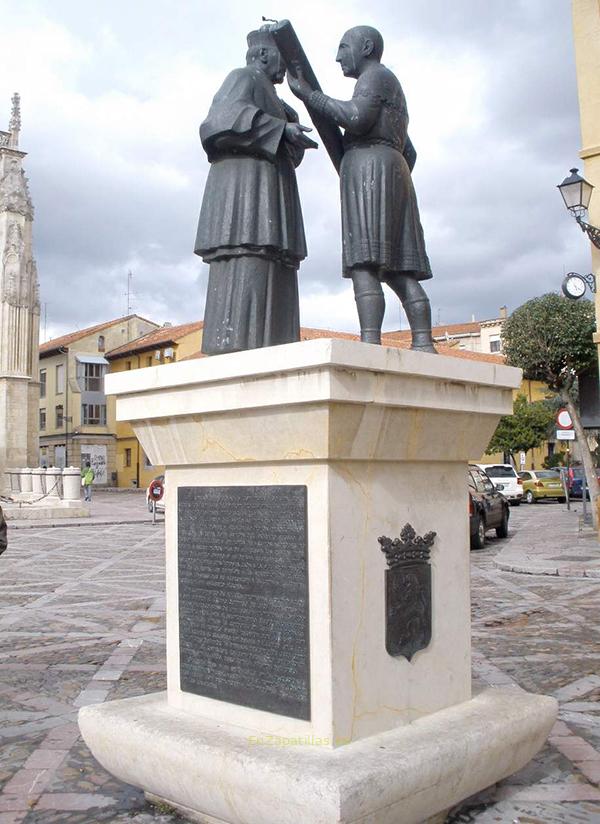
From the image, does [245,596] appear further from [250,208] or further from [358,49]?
[358,49]

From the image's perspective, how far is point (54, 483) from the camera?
2617 centimetres

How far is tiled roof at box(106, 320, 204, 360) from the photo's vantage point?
162ft

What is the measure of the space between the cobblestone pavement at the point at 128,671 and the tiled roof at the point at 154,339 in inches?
1466

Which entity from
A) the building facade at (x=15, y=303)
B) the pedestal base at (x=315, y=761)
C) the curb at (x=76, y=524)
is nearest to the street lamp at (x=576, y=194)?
the pedestal base at (x=315, y=761)

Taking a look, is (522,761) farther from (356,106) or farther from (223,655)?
(356,106)

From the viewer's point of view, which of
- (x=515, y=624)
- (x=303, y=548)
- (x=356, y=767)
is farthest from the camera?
(x=515, y=624)

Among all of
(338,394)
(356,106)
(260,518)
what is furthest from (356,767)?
(356,106)

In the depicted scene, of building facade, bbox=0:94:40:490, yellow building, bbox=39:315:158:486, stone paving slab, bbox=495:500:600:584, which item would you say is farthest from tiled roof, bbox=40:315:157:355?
stone paving slab, bbox=495:500:600:584

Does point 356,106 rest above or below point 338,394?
above

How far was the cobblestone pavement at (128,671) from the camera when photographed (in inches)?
138

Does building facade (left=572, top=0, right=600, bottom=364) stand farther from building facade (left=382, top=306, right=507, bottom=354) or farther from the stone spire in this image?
building facade (left=382, top=306, right=507, bottom=354)

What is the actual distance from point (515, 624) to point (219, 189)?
17.5ft

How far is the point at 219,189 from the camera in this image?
13.4 ft

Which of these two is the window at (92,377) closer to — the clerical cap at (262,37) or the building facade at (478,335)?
the building facade at (478,335)
